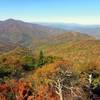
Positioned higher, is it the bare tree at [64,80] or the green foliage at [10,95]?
the bare tree at [64,80]

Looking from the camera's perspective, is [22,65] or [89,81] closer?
[89,81]

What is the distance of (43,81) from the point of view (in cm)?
3678

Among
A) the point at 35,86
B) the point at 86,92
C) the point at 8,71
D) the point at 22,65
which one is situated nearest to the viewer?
the point at 35,86

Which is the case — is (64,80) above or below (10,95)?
above

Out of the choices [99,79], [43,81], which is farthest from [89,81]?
[43,81]

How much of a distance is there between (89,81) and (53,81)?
8.63m

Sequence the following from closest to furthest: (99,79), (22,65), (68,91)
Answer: (68,91)
(99,79)
(22,65)

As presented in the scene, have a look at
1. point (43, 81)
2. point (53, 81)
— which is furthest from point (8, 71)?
point (53, 81)

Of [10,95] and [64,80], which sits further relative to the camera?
[64,80]

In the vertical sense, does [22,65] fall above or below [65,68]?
below

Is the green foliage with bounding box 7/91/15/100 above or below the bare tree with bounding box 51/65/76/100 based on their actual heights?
below

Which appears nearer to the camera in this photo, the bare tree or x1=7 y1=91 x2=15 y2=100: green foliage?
x1=7 y1=91 x2=15 y2=100: green foliage

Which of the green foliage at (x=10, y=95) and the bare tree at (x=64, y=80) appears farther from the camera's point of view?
the bare tree at (x=64, y=80)

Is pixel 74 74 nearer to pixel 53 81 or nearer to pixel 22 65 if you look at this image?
pixel 53 81
